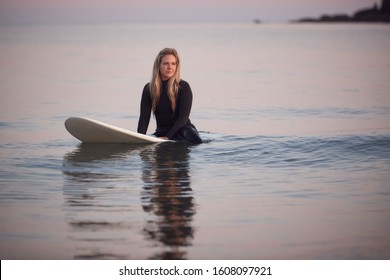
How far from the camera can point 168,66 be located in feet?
29.2

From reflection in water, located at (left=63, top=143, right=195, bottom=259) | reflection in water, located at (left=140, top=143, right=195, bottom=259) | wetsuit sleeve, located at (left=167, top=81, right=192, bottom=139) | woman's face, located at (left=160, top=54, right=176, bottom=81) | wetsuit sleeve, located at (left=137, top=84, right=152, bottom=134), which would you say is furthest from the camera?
wetsuit sleeve, located at (left=137, top=84, right=152, bottom=134)

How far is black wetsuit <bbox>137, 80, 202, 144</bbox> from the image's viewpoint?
29.5 ft

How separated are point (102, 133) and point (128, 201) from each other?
3066 millimetres

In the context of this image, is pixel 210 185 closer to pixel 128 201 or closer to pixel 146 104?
pixel 128 201

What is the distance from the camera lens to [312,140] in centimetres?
950

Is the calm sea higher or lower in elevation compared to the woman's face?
lower

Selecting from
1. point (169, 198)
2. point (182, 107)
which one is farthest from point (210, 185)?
point (182, 107)

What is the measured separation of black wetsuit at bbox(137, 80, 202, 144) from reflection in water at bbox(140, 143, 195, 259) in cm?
18

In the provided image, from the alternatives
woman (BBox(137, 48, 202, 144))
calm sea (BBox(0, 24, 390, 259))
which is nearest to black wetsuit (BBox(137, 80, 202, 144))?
woman (BBox(137, 48, 202, 144))

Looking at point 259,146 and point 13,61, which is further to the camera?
point 13,61

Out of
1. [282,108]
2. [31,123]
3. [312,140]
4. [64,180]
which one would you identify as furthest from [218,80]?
[64,180]

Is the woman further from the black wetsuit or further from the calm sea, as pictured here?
the calm sea
